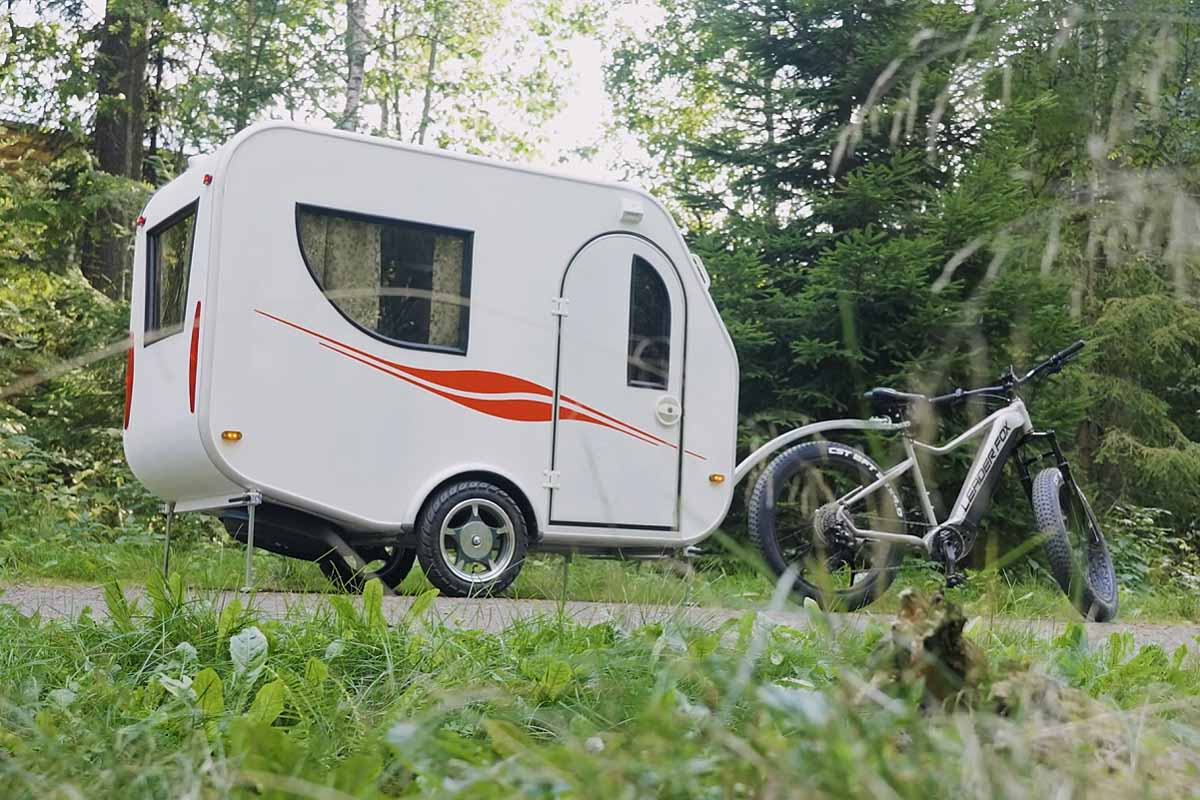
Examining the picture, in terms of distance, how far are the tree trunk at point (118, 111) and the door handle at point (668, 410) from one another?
27.8ft

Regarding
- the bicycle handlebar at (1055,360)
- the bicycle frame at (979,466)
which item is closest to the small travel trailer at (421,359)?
the bicycle frame at (979,466)

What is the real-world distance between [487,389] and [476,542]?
75 cm

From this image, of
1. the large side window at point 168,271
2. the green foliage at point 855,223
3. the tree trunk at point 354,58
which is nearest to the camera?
the large side window at point 168,271

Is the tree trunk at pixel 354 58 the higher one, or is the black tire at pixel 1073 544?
the tree trunk at pixel 354 58

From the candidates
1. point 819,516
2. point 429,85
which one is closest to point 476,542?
point 819,516

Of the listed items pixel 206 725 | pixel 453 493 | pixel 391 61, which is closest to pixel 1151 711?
pixel 206 725

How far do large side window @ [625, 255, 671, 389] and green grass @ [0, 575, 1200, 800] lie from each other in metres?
3.74

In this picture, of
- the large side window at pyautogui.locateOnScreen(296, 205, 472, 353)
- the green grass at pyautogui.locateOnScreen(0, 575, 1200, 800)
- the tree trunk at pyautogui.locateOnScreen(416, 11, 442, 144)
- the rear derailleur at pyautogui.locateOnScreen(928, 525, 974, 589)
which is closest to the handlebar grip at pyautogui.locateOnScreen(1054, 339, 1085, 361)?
the rear derailleur at pyautogui.locateOnScreen(928, 525, 974, 589)

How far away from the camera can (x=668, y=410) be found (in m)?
7.51

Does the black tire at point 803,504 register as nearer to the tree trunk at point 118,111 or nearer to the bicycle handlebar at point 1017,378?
Answer: the bicycle handlebar at point 1017,378

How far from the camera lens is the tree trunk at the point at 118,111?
14.2m

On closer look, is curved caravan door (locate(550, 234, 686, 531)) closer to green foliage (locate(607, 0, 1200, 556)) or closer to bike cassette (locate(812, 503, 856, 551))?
bike cassette (locate(812, 503, 856, 551))

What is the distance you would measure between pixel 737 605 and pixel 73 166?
12861mm

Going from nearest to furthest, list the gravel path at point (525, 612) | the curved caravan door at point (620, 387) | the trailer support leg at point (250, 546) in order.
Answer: the gravel path at point (525, 612)
the trailer support leg at point (250, 546)
the curved caravan door at point (620, 387)
